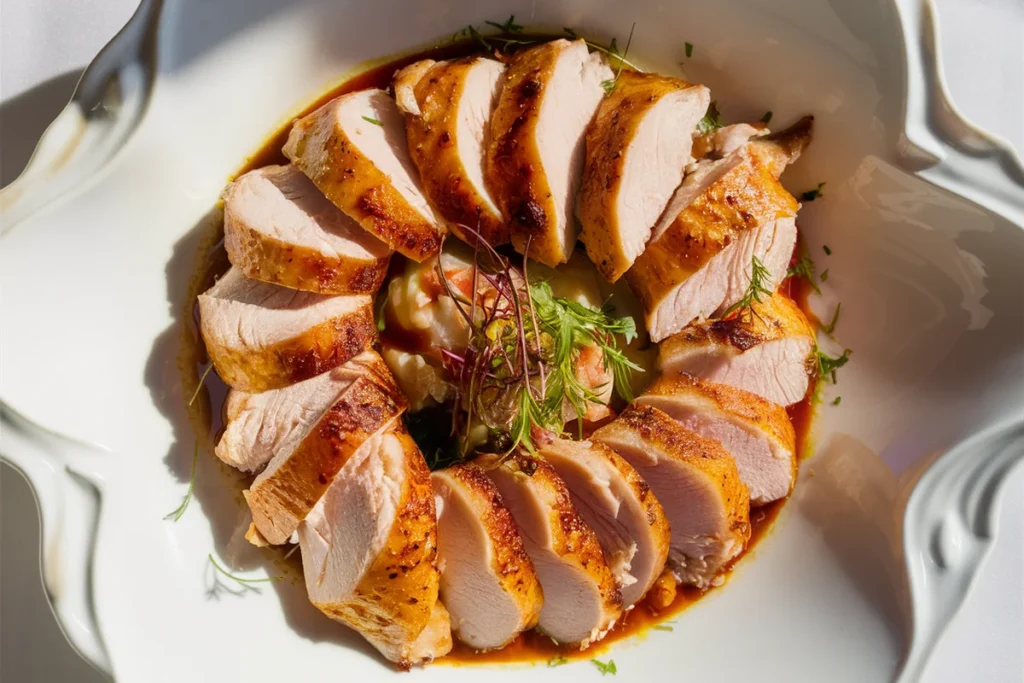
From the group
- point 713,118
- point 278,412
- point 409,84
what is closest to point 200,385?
point 278,412

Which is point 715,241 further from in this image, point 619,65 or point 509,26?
point 509,26

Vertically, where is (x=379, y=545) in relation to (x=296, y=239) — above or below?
below

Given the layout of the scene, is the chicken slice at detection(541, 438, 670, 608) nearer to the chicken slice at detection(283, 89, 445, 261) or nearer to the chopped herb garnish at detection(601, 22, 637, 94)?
the chicken slice at detection(283, 89, 445, 261)

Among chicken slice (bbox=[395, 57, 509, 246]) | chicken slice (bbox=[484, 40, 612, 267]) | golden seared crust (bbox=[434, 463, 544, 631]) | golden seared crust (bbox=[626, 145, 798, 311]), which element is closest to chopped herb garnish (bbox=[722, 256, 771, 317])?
golden seared crust (bbox=[626, 145, 798, 311])

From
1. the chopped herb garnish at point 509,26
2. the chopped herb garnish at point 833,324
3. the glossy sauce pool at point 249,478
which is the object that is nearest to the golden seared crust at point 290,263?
the glossy sauce pool at point 249,478

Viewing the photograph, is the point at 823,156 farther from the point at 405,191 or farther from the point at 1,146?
the point at 1,146

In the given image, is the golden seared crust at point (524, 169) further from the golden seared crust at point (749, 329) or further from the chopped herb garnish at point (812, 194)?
the chopped herb garnish at point (812, 194)
